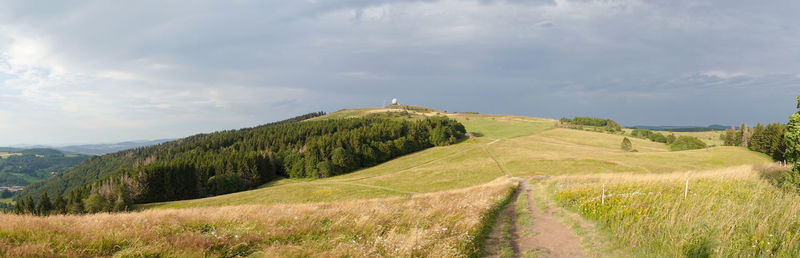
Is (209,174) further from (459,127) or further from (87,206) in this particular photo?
(459,127)

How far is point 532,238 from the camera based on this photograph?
1106 cm

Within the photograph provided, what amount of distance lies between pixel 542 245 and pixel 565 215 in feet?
16.5

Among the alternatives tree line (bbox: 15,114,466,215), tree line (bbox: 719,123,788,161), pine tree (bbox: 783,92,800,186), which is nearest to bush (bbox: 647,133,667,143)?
tree line (bbox: 719,123,788,161)

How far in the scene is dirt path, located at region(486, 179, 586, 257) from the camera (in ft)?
30.8

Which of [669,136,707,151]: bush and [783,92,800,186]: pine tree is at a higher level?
[783,92,800,186]: pine tree

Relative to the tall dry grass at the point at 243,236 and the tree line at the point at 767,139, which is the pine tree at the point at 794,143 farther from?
the tree line at the point at 767,139

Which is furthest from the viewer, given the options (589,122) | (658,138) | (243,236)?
(589,122)

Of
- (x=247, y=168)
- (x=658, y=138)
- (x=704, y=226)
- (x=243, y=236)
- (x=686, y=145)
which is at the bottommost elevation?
(x=247, y=168)

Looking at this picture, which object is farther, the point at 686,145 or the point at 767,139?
the point at 686,145

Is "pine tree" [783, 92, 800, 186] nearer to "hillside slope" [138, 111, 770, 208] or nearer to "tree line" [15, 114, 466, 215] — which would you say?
"hillside slope" [138, 111, 770, 208]

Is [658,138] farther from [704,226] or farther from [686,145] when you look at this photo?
[704,226]

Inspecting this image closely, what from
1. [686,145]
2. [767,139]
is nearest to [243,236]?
[767,139]

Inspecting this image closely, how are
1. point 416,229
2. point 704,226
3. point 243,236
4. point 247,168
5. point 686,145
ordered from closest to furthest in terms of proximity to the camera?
point 243,236 → point 704,226 → point 416,229 → point 247,168 → point 686,145

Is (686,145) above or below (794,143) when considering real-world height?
below
